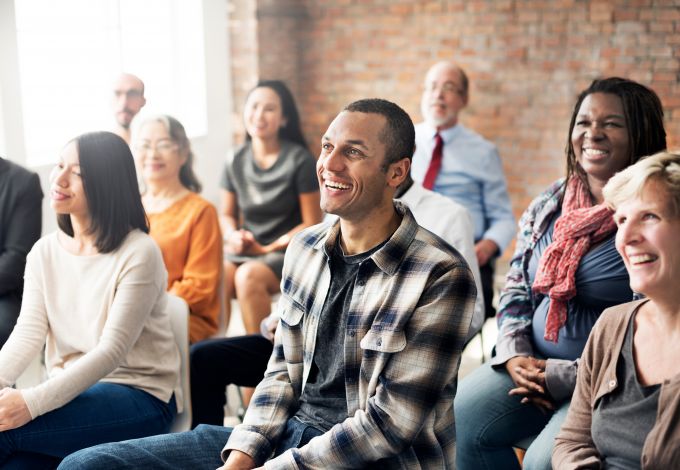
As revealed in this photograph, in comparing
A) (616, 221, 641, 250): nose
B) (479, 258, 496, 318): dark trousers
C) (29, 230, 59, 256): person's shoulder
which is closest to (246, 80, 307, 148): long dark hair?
(479, 258, 496, 318): dark trousers

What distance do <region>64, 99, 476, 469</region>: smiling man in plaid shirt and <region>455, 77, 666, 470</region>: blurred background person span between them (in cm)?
46

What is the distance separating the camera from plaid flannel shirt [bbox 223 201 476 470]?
1798 mm

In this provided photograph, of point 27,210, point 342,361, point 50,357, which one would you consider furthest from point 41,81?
point 342,361

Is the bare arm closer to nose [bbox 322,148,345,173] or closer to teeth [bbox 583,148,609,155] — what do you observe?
teeth [bbox 583,148,609,155]

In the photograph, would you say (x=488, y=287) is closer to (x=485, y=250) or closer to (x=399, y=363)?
(x=485, y=250)

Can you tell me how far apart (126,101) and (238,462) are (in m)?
2.23

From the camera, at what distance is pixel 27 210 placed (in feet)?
10.0

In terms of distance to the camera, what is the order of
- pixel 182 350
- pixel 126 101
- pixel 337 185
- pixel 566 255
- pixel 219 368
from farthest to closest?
pixel 126 101
pixel 219 368
pixel 182 350
pixel 566 255
pixel 337 185

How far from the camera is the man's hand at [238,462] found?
1.88 m

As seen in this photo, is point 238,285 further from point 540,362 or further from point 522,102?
point 522,102

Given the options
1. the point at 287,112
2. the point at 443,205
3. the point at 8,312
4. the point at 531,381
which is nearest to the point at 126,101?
the point at 287,112

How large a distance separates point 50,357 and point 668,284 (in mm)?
1712

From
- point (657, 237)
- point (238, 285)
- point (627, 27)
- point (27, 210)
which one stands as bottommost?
point (238, 285)

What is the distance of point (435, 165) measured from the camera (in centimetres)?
401
